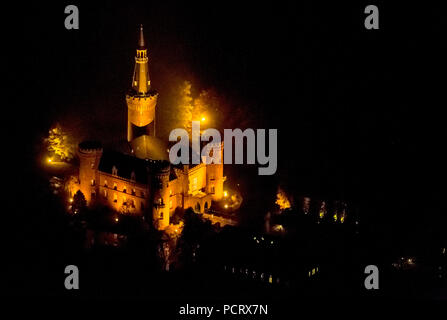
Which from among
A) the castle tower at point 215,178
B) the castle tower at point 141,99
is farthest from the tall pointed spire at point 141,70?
the castle tower at point 215,178

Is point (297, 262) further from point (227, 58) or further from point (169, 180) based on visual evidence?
point (227, 58)

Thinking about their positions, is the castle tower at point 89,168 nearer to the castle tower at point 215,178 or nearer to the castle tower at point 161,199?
the castle tower at point 161,199

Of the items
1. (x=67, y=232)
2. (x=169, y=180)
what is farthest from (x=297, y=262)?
(x=67, y=232)

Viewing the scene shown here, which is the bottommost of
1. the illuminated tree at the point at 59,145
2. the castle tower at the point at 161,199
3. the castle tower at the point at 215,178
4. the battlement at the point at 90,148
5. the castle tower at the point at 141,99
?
the castle tower at the point at 161,199

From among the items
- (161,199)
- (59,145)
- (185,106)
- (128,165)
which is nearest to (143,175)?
(128,165)

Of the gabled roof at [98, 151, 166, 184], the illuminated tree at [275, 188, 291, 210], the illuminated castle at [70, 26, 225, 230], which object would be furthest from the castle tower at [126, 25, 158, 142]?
the illuminated tree at [275, 188, 291, 210]

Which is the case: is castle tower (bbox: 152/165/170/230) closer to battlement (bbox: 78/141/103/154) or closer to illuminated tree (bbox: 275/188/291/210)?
battlement (bbox: 78/141/103/154)
